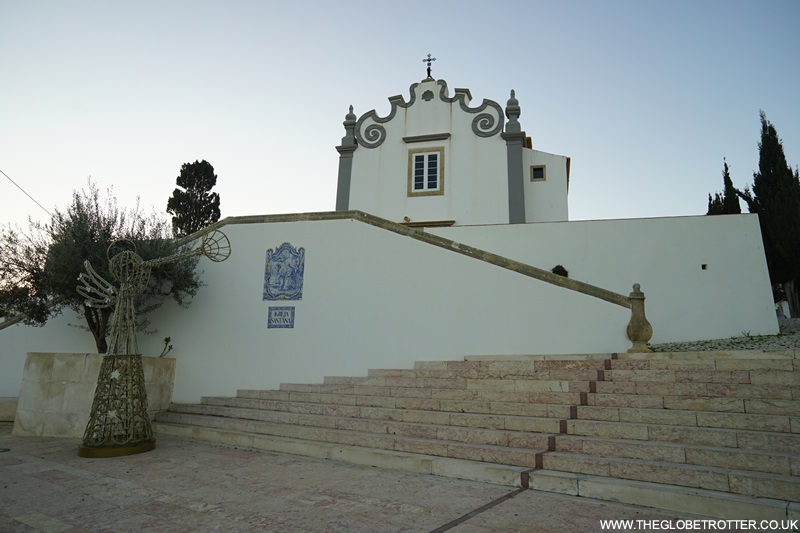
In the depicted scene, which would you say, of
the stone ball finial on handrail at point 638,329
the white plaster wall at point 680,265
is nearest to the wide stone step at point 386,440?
the stone ball finial on handrail at point 638,329

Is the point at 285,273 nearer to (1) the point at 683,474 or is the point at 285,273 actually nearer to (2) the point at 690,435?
(2) the point at 690,435

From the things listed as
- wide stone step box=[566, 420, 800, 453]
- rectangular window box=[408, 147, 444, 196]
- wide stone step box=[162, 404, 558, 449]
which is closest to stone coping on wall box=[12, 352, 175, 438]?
wide stone step box=[162, 404, 558, 449]

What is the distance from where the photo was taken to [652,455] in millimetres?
4590

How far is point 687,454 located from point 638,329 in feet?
9.10

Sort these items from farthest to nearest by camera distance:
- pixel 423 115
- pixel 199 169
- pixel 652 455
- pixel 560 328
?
pixel 199 169
pixel 423 115
pixel 560 328
pixel 652 455

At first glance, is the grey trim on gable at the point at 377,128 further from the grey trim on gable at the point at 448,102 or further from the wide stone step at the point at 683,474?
the wide stone step at the point at 683,474

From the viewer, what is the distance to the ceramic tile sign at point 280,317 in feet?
30.0

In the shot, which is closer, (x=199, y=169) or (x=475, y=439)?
(x=475, y=439)

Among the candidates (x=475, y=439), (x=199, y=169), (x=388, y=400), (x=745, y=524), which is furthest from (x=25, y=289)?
(x=199, y=169)

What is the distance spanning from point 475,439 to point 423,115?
1361 centimetres

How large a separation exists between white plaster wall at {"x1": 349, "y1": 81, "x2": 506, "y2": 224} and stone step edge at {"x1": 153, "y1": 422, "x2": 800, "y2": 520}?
1059cm

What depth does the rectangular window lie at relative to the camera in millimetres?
16188

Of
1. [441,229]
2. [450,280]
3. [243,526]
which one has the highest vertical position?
[441,229]

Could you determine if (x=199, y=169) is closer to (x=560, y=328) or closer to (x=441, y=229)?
(x=441, y=229)
